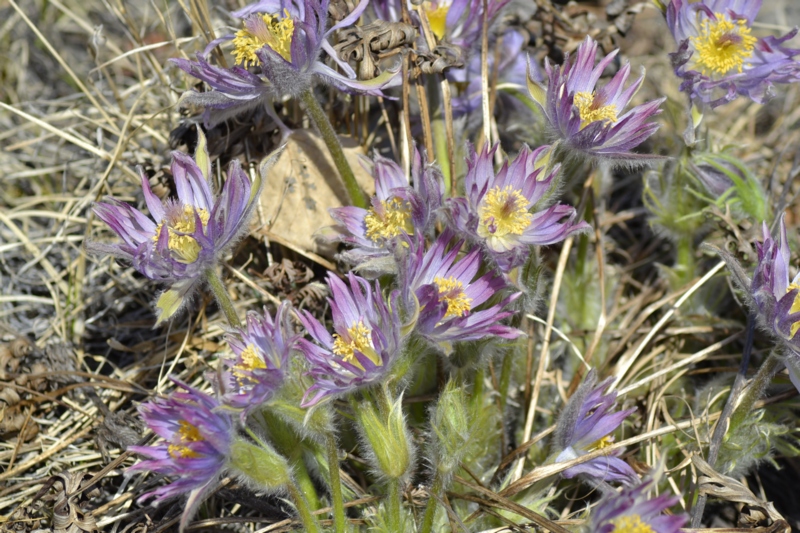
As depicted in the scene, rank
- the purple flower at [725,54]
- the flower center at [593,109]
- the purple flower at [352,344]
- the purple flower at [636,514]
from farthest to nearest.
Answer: the purple flower at [725,54] → the flower center at [593,109] → the purple flower at [352,344] → the purple flower at [636,514]

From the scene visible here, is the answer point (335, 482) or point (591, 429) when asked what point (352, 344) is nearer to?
point (335, 482)

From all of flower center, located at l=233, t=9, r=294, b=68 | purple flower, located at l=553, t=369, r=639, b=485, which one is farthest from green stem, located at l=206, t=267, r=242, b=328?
purple flower, located at l=553, t=369, r=639, b=485

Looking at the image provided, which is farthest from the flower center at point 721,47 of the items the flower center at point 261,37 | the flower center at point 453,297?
the flower center at point 261,37

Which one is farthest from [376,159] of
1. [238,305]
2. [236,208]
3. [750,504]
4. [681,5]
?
[750,504]

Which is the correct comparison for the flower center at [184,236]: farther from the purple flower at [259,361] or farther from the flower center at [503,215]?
the flower center at [503,215]

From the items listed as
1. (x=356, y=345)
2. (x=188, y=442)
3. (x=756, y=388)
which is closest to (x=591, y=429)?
(x=756, y=388)

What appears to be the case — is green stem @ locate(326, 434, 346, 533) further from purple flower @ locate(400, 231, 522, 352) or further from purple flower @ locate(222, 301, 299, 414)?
purple flower @ locate(400, 231, 522, 352)

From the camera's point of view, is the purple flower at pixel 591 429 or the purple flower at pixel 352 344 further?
the purple flower at pixel 591 429
